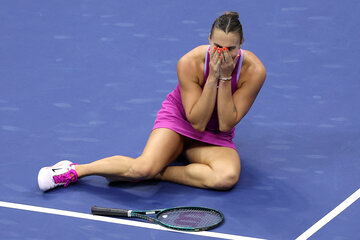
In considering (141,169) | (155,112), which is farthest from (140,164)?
(155,112)

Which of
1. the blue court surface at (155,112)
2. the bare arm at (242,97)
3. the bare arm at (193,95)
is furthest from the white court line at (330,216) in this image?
the bare arm at (193,95)

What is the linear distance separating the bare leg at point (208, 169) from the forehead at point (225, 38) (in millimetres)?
875

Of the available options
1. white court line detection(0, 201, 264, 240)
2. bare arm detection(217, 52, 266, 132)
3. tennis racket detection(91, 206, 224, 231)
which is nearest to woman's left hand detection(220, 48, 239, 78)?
bare arm detection(217, 52, 266, 132)

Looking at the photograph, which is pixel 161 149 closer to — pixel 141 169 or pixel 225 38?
pixel 141 169

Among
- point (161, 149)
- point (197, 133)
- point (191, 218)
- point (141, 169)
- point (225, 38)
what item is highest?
point (225, 38)

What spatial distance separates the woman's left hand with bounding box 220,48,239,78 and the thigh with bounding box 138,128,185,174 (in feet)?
2.07

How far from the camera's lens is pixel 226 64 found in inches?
172

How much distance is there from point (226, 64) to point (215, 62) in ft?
0.25

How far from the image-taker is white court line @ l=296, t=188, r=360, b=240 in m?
4.14

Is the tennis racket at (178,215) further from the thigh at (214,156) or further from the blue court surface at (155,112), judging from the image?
the thigh at (214,156)

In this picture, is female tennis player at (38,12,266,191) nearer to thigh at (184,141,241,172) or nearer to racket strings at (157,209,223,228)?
thigh at (184,141,241,172)

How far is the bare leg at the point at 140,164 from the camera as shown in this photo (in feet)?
15.1

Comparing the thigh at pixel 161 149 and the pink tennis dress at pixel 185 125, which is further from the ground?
the pink tennis dress at pixel 185 125

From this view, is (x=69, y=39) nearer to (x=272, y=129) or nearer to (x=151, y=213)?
(x=272, y=129)
